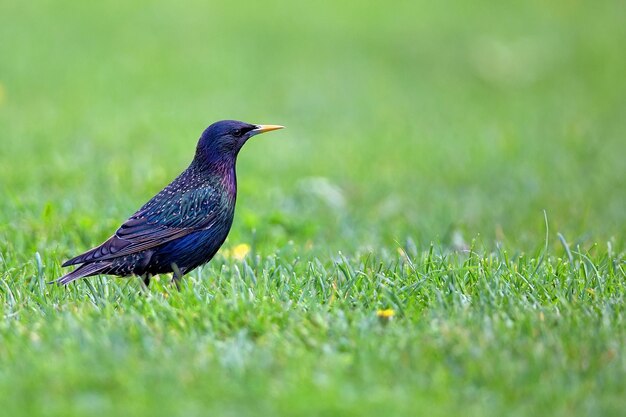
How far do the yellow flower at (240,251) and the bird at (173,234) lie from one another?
722 millimetres

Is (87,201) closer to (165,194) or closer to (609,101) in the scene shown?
(165,194)

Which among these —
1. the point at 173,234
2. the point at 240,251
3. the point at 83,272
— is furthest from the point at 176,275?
the point at 240,251

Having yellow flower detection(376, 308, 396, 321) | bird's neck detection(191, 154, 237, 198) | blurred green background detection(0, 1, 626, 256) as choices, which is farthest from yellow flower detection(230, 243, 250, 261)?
yellow flower detection(376, 308, 396, 321)

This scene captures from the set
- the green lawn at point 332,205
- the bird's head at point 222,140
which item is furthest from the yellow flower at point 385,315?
the bird's head at point 222,140

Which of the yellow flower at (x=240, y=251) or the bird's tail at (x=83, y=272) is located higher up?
the bird's tail at (x=83, y=272)

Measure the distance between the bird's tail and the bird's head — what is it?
0.87 meters

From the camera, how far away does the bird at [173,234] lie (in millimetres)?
4977

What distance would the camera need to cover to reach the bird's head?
17.6ft

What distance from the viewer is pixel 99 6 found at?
1548cm

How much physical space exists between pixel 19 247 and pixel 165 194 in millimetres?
1091

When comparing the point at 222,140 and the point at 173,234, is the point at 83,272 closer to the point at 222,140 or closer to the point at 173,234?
the point at 173,234

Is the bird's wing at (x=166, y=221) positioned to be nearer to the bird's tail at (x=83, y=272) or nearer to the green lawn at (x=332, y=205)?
the bird's tail at (x=83, y=272)

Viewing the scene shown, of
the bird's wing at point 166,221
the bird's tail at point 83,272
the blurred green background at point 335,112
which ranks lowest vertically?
the blurred green background at point 335,112

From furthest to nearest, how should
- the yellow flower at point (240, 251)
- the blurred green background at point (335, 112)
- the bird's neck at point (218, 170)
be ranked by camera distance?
the blurred green background at point (335, 112), the yellow flower at point (240, 251), the bird's neck at point (218, 170)
